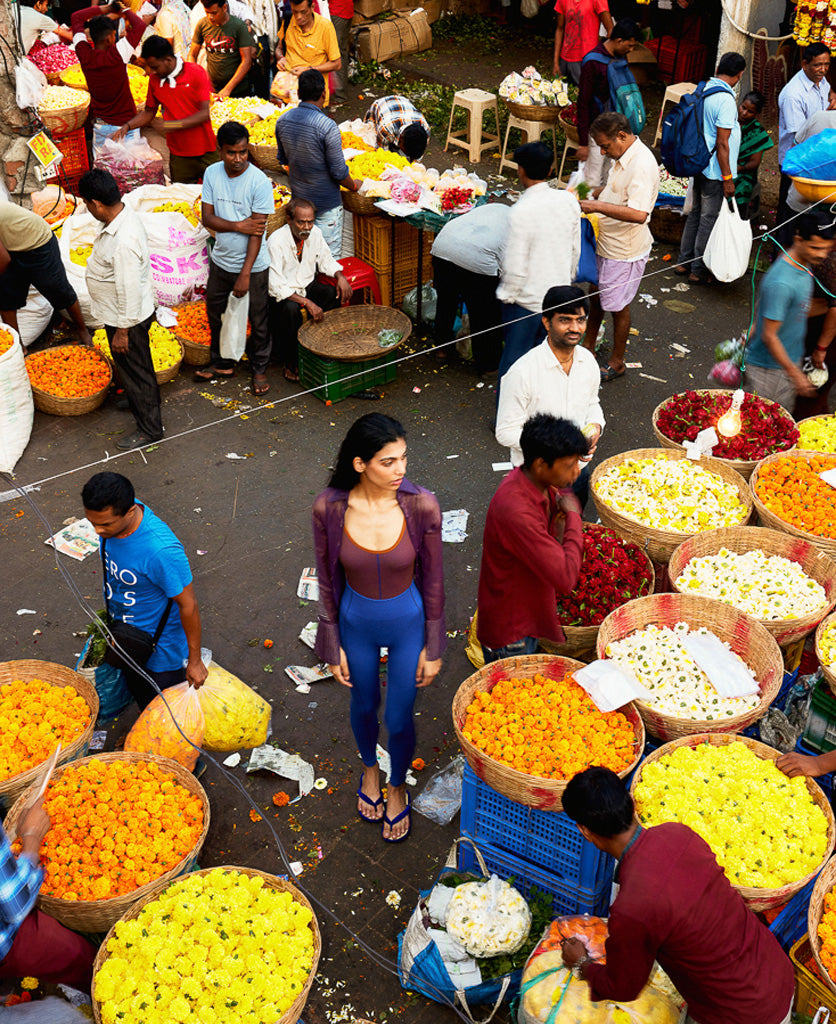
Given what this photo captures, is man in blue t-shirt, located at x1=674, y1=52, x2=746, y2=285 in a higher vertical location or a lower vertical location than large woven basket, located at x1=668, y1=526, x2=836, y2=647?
higher

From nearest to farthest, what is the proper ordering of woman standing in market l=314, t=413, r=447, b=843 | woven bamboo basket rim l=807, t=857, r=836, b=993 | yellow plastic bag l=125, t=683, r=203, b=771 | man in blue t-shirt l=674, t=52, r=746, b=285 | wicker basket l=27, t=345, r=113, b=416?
1. woven bamboo basket rim l=807, t=857, r=836, b=993
2. woman standing in market l=314, t=413, r=447, b=843
3. yellow plastic bag l=125, t=683, r=203, b=771
4. wicker basket l=27, t=345, r=113, b=416
5. man in blue t-shirt l=674, t=52, r=746, b=285

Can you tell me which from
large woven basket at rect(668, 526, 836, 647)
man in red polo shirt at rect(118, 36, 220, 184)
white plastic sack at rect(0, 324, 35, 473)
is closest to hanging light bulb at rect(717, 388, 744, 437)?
large woven basket at rect(668, 526, 836, 647)

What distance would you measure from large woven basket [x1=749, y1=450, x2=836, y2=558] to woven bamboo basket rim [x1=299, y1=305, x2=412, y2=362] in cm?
324

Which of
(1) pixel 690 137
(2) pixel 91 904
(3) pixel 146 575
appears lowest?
(2) pixel 91 904

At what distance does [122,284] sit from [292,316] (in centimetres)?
179

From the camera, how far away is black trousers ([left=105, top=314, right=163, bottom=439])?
708 centimetres

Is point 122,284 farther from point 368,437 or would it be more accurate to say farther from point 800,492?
point 800,492

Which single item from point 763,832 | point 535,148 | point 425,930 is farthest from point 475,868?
point 535,148

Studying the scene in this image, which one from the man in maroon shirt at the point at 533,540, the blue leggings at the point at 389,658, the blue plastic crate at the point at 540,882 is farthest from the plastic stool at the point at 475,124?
the blue plastic crate at the point at 540,882

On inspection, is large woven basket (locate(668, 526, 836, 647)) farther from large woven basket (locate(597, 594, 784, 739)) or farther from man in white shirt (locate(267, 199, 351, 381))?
man in white shirt (locate(267, 199, 351, 381))

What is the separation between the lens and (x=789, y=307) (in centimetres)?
590

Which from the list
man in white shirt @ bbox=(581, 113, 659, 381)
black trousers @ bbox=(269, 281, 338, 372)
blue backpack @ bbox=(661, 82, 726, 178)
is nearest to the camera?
man in white shirt @ bbox=(581, 113, 659, 381)

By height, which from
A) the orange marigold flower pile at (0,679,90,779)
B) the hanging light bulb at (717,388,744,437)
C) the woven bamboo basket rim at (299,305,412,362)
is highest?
the hanging light bulb at (717,388,744,437)

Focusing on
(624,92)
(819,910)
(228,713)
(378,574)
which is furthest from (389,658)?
(624,92)
